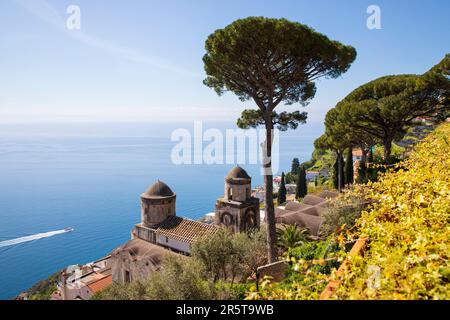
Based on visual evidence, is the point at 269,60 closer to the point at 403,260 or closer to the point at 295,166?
the point at 403,260

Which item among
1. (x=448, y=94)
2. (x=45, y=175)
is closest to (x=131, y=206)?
(x=45, y=175)

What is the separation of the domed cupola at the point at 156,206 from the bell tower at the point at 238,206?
144 inches

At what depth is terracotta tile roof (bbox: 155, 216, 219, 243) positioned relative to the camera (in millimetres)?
17531

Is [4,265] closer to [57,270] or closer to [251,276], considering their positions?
[57,270]

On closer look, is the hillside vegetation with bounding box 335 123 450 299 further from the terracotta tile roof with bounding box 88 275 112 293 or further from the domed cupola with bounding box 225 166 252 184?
the terracotta tile roof with bounding box 88 275 112 293

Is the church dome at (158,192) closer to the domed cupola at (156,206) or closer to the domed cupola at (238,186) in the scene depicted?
the domed cupola at (156,206)

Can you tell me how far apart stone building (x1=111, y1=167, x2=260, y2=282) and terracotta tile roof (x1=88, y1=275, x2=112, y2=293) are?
193cm

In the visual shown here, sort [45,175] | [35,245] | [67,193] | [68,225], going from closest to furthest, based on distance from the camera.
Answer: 1. [35,245]
2. [68,225]
3. [67,193]
4. [45,175]

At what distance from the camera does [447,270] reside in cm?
279

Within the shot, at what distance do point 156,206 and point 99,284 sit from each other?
738 centimetres

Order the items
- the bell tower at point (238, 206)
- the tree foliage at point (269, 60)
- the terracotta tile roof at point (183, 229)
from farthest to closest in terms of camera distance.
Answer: the bell tower at point (238, 206) < the terracotta tile roof at point (183, 229) < the tree foliage at point (269, 60)

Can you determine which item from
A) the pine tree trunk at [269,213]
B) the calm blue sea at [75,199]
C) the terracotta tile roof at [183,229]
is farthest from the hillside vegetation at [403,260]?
the calm blue sea at [75,199]

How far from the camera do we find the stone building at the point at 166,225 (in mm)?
17547
